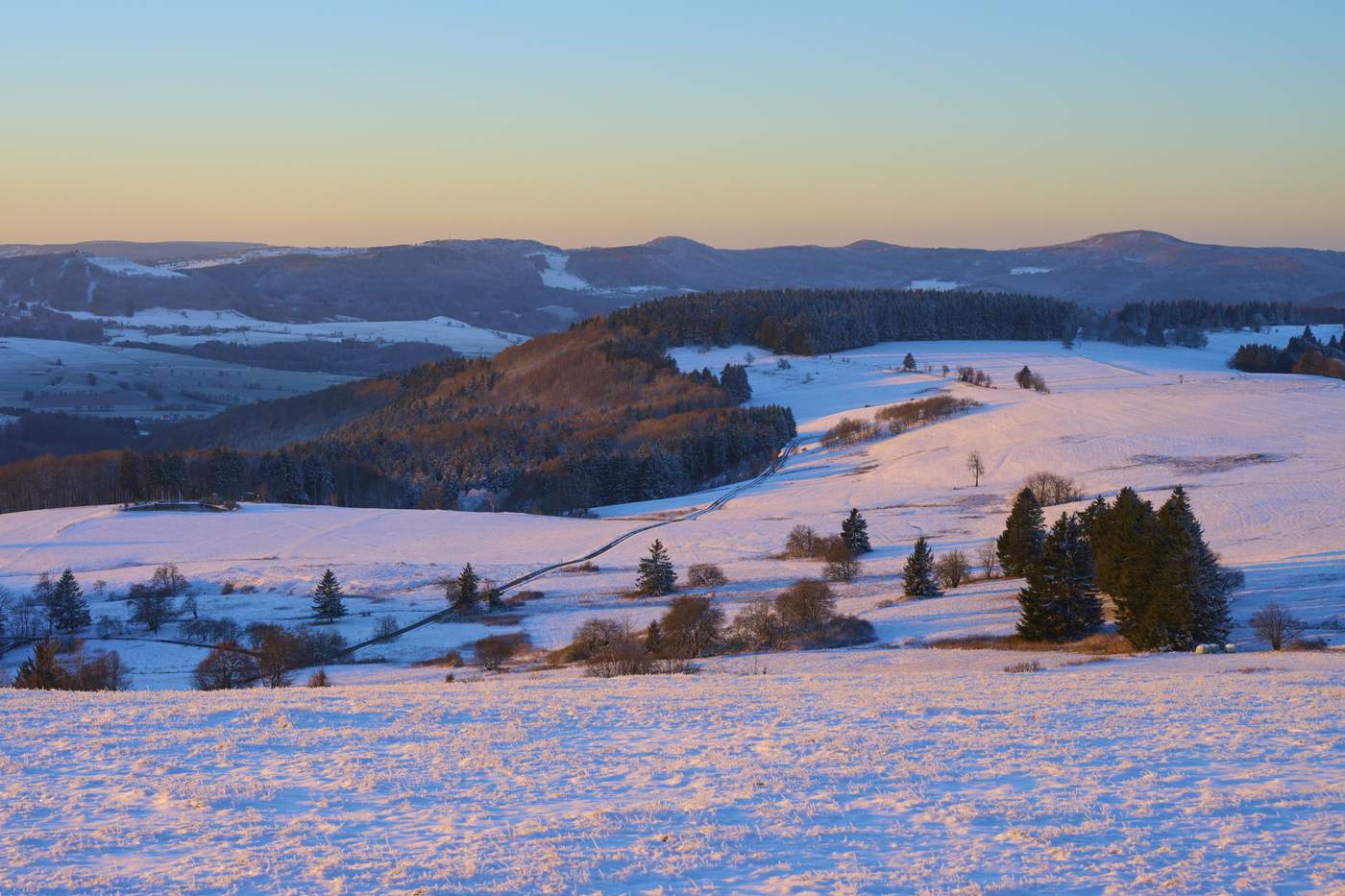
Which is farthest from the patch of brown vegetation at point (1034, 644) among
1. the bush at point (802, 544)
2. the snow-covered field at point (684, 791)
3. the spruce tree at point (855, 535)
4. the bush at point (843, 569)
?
the bush at point (802, 544)

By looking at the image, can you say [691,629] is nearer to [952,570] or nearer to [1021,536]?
[952,570]

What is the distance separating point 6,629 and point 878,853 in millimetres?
53065

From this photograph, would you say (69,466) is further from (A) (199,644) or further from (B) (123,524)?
(A) (199,644)

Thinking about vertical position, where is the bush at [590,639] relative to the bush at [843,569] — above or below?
below

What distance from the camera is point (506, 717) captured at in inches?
780

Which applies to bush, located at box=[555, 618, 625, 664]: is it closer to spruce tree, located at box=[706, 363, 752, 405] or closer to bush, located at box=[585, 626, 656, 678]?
bush, located at box=[585, 626, 656, 678]

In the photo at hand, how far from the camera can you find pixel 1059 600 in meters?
38.7

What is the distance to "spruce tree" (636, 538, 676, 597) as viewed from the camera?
53.1 metres

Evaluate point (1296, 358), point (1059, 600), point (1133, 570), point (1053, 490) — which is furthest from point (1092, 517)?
point (1296, 358)

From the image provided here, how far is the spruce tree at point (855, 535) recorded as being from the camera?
193 feet

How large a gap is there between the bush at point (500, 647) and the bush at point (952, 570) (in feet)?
60.8

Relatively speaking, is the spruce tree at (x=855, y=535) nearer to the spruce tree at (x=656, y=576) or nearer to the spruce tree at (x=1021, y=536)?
the spruce tree at (x=1021, y=536)

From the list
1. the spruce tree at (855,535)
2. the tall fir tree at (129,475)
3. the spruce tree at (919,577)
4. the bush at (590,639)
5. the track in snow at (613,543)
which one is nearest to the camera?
the bush at (590,639)

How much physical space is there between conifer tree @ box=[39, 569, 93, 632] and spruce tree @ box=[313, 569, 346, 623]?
11.1 m
